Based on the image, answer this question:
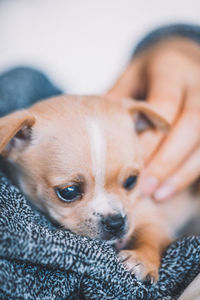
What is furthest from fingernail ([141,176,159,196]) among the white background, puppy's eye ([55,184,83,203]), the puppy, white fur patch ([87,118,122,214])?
the white background

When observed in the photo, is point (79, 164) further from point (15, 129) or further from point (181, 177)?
point (181, 177)

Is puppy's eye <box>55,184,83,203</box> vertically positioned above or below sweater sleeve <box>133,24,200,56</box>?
below

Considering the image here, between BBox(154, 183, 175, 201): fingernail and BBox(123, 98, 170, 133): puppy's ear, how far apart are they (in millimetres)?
320

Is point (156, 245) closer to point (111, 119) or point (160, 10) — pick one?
point (111, 119)

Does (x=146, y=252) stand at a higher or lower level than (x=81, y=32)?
higher

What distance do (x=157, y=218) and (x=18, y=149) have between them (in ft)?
2.93

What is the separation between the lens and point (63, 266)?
78 centimetres

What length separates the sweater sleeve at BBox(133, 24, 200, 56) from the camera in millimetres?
2467

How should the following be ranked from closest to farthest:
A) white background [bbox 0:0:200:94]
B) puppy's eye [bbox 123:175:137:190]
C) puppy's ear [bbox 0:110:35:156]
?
puppy's ear [bbox 0:110:35:156], puppy's eye [bbox 123:175:137:190], white background [bbox 0:0:200:94]

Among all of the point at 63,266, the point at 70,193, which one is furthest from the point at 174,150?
the point at 63,266

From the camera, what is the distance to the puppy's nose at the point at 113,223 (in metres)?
1.28

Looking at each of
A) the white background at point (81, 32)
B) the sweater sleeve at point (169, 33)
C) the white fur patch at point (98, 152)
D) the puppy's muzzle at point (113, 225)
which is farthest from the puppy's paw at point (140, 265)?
the white background at point (81, 32)

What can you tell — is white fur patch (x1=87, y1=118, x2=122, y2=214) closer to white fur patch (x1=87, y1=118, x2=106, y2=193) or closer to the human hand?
white fur patch (x1=87, y1=118, x2=106, y2=193)

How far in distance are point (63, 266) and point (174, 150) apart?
1107 mm
